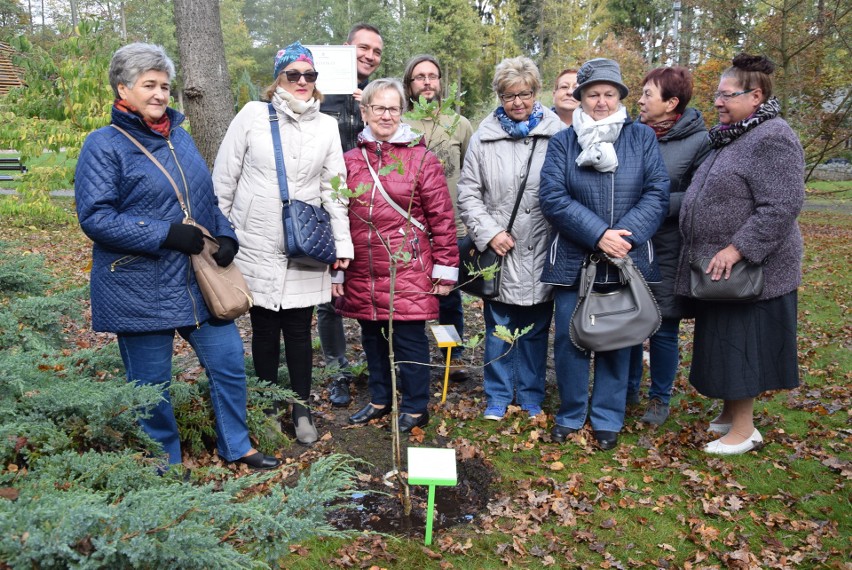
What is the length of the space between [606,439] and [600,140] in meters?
1.85

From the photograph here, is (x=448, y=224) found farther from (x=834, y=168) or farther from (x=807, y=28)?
(x=834, y=168)

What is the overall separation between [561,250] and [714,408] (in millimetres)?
1891

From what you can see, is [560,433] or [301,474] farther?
[560,433]

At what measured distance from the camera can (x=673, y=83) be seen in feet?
14.0

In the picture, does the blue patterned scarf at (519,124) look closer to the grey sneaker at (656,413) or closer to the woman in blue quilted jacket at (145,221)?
the woman in blue quilted jacket at (145,221)

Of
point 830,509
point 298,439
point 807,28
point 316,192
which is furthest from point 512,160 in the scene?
point 807,28

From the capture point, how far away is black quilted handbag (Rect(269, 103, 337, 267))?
12.3 ft

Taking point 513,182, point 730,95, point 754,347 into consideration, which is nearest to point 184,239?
point 513,182

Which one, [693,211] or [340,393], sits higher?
[693,211]

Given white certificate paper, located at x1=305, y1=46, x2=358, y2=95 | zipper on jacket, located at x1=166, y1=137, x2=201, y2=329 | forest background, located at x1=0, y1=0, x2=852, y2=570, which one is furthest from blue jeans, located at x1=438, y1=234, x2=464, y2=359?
zipper on jacket, located at x1=166, y1=137, x2=201, y2=329

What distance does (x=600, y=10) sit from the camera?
38.9 m

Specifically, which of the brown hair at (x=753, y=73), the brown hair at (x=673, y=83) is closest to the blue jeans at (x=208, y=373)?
the brown hair at (x=673, y=83)

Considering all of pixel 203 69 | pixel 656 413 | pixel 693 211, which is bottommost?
pixel 656 413

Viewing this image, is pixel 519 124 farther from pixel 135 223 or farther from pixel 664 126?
pixel 135 223
